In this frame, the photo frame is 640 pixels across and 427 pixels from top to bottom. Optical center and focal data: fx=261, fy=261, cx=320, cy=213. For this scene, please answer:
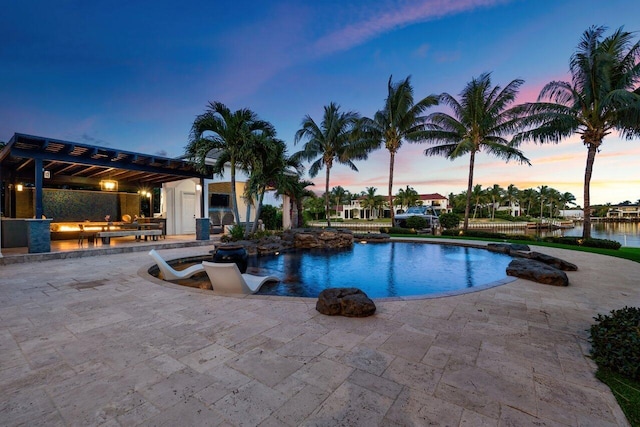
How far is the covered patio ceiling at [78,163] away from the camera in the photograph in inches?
331

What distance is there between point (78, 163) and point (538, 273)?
14.3 meters

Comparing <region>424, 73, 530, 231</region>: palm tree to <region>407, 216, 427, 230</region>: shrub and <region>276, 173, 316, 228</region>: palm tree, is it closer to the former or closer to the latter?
<region>407, 216, 427, 230</region>: shrub

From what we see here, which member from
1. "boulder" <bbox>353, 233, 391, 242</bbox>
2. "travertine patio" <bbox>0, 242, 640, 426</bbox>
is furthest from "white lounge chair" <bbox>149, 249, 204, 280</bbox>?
"boulder" <bbox>353, 233, 391, 242</bbox>

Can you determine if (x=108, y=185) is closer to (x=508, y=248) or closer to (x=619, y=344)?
(x=619, y=344)

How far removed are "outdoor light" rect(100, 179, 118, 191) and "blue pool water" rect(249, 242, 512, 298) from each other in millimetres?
9227

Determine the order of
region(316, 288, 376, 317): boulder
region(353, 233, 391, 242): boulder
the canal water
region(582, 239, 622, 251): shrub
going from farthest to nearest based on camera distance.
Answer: the canal water < region(353, 233, 391, 242): boulder < region(582, 239, 622, 251): shrub < region(316, 288, 376, 317): boulder

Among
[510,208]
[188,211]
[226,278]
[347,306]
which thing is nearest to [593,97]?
[347,306]

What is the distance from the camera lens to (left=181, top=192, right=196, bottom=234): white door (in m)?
15.3

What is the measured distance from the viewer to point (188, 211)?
15508mm

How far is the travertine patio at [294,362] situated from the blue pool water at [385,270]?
1521 mm

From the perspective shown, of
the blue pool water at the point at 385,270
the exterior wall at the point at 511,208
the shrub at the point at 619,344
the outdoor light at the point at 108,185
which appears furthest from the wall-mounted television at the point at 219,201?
the exterior wall at the point at 511,208

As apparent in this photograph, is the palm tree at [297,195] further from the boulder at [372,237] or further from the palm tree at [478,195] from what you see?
the palm tree at [478,195]

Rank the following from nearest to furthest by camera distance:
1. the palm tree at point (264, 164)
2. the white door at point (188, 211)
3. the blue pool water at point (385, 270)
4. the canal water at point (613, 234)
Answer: the blue pool water at point (385, 270) < the palm tree at point (264, 164) < the white door at point (188, 211) < the canal water at point (613, 234)

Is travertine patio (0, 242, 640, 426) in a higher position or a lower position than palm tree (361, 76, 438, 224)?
lower
